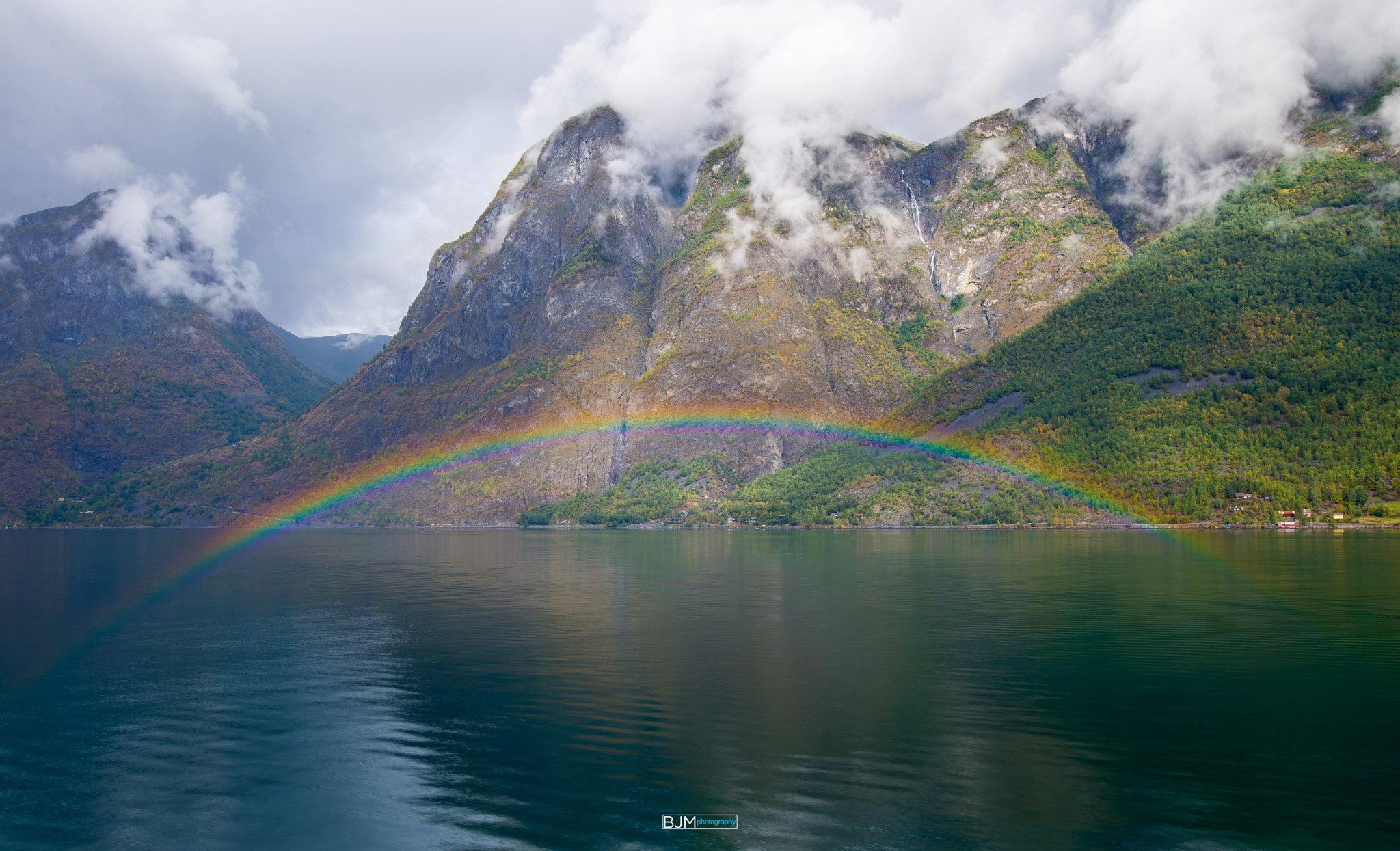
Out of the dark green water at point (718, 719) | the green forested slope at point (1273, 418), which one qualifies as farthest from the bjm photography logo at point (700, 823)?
the green forested slope at point (1273, 418)

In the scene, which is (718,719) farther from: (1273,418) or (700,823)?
(1273,418)

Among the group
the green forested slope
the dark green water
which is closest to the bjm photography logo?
the dark green water

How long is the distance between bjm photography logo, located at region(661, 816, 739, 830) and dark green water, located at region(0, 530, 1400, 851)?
238 millimetres

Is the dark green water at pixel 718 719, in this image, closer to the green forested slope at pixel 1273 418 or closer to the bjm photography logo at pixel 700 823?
the bjm photography logo at pixel 700 823

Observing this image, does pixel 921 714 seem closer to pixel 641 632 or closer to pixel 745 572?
pixel 641 632

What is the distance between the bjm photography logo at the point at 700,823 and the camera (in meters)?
21.2

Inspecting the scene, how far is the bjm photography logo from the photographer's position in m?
21.2

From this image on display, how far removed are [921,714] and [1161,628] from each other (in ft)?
82.1

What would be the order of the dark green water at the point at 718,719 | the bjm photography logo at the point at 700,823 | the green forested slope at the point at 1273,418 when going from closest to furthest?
the bjm photography logo at the point at 700,823 → the dark green water at the point at 718,719 → the green forested slope at the point at 1273,418

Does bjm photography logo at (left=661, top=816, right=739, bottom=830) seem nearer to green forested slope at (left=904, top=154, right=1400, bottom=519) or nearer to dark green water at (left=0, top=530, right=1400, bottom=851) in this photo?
dark green water at (left=0, top=530, right=1400, bottom=851)

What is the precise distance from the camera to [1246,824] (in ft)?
67.7

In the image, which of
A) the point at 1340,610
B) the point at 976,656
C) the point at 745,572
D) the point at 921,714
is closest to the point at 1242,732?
the point at 921,714

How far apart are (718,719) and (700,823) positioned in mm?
9246

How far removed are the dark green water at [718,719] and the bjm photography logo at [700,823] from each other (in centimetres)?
24
